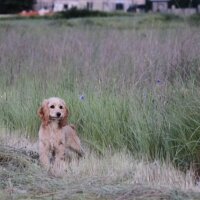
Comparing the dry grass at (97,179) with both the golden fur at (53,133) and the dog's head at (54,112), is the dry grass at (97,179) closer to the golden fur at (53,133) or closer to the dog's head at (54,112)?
the golden fur at (53,133)

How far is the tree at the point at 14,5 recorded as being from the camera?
1924 inches

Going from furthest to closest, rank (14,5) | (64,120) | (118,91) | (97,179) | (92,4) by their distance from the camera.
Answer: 1. (92,4)
2. (14,5)
3. (118,91)
4. (64,120)
5. (97,179)

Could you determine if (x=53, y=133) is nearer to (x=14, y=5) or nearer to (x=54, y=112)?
(x=54, y=112)

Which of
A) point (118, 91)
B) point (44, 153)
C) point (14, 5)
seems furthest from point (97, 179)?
point (14, 5)

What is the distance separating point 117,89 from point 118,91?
55mm

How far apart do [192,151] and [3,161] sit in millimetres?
1911

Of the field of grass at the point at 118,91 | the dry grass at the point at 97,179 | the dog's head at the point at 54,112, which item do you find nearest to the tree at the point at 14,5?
the field of grass at the point at 118,91

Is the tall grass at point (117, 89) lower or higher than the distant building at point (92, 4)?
higher

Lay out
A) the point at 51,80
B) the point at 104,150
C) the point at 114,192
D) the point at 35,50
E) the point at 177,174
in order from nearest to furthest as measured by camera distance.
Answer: the point at 114,192, the point at 177,174, the point at 104,150, the point at 51,80, the point at 35,50

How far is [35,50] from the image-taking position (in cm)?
1209

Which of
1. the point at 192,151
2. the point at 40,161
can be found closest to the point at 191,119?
the point at 192,151

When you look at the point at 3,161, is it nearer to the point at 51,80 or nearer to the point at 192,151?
the point at 192,151

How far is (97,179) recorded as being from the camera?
585 cm

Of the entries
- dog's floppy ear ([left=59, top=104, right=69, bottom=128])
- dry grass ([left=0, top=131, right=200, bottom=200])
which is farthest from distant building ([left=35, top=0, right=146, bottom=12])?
dry grass ([left=0, top=131, right=200, bottom=200])
